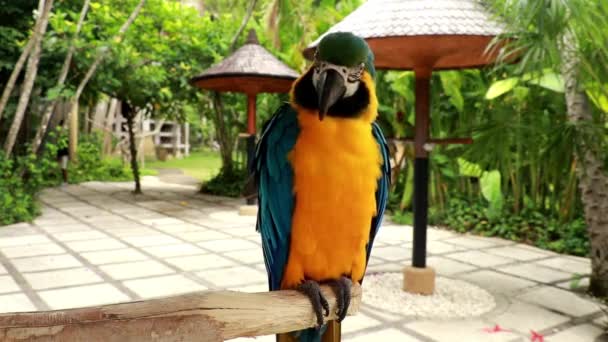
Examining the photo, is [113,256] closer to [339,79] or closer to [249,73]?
[249,73]

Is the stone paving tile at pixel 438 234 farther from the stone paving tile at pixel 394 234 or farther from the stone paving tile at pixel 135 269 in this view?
the stone paving tile at pixel 135 269

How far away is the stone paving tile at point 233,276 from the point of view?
3.38 metres

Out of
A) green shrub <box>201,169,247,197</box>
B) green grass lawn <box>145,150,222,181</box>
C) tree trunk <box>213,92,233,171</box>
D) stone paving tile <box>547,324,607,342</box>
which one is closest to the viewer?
stone paving tile <box>547,324,607,342</box>

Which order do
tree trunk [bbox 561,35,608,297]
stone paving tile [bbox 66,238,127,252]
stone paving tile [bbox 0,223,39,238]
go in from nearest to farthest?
tree trunk [bbox 561,35,608,297], stone paving tile [bbox 66,238,127,252], stone paving tile [bbox 0,223,39,238]

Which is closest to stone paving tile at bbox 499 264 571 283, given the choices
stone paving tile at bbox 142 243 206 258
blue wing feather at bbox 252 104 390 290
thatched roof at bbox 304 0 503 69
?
thatched roof at bbox 304 0 503 69

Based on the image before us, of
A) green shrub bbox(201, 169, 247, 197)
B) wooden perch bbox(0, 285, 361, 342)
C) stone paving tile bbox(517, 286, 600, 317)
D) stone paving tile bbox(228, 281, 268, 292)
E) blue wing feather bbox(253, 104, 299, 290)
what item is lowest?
stone paving tile bbox(517, 286, 600, 317)

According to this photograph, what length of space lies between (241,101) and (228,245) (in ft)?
14.4

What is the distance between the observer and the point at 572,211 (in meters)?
4.69

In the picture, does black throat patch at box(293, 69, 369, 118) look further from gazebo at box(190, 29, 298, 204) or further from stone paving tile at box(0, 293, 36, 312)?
gazebo at box(190, 29, 298, 204)

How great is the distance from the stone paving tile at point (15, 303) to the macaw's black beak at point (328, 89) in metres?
2.38

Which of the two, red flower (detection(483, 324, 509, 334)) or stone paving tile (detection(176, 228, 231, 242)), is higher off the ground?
stone paving tile (detection(176, 228, 231, 242))

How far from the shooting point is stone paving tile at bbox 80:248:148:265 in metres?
3.86

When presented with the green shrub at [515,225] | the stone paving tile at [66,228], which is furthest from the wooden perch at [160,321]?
the stone paving tile at [66,228]

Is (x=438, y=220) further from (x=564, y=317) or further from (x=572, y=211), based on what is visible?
A: (x=564, y=317)
